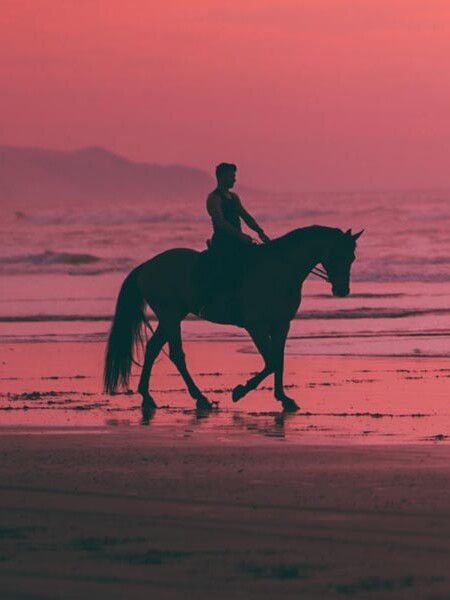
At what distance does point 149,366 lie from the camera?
17172mm

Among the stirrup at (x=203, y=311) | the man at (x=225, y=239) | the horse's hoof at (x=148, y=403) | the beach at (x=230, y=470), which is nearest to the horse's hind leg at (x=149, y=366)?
the horse's hoof at (x=148, y=403)

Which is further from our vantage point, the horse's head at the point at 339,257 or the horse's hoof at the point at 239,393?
the horse's head at the point at 339,257

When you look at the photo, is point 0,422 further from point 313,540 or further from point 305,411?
point 313,540

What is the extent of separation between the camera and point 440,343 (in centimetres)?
2389

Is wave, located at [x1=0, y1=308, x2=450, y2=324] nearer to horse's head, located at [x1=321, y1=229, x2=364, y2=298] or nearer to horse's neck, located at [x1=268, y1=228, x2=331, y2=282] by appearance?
horse's head, located at [x1=321, y1=229, x2=364, y2=298]

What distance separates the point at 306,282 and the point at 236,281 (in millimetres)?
27947

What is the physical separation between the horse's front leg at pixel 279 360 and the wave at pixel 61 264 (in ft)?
130

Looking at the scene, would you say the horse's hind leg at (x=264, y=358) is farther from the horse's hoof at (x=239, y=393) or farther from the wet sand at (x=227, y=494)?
the wet sand at (x=227, y=494)

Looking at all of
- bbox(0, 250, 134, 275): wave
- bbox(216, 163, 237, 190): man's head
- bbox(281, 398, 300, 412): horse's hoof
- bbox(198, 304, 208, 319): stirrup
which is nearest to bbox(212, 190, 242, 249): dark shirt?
bbox(216, 163, 237, 190): man's head

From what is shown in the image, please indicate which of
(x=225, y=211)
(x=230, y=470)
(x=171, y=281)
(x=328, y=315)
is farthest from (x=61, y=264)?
(x=230, y=470)

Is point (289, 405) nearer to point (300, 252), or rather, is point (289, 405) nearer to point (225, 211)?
point (300, 252)

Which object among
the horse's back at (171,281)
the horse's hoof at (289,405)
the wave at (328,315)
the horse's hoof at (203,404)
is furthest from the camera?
the wave at (328,315)

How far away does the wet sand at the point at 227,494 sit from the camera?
7.54 meters

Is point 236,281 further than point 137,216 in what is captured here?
No
